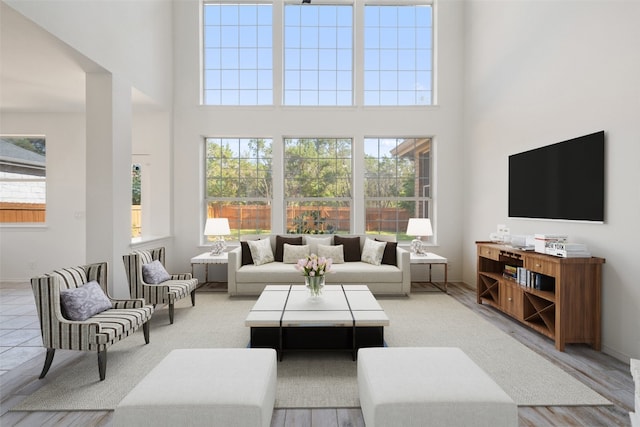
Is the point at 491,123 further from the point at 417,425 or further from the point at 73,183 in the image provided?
the point at 73,183

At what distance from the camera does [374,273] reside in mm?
5070

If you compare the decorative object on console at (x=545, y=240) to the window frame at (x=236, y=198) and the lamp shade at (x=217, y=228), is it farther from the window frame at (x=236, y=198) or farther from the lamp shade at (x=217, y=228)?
the lamp shade at (x=217, y=228)

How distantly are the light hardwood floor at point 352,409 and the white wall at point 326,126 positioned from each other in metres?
2.51

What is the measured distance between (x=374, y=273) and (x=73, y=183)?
5.37m

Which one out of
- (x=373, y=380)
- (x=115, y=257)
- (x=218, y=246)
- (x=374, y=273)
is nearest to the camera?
(x=373, y=380)

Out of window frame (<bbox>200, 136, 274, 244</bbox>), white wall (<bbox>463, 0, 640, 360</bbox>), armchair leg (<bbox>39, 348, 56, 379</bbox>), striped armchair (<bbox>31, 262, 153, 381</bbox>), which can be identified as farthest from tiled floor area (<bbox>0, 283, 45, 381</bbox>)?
white wall (<bbox>463, 0, 640, 360</bbox>)

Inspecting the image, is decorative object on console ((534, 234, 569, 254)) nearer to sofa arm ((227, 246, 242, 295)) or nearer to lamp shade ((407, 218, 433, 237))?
lamp shade ((407, 218, 433, 237))

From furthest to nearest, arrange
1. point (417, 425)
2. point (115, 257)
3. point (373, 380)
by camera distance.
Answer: point (115, 257) → point (373, 380) → point (417, 425)

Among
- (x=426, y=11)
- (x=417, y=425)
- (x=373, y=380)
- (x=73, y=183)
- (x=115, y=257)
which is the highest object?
(x=426, y=11)

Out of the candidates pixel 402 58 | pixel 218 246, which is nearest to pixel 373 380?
pixel 218 246

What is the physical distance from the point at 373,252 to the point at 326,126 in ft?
7.91

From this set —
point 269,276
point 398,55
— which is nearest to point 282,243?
point 269,276

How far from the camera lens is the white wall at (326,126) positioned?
20.3 ft

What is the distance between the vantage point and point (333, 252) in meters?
5.46
